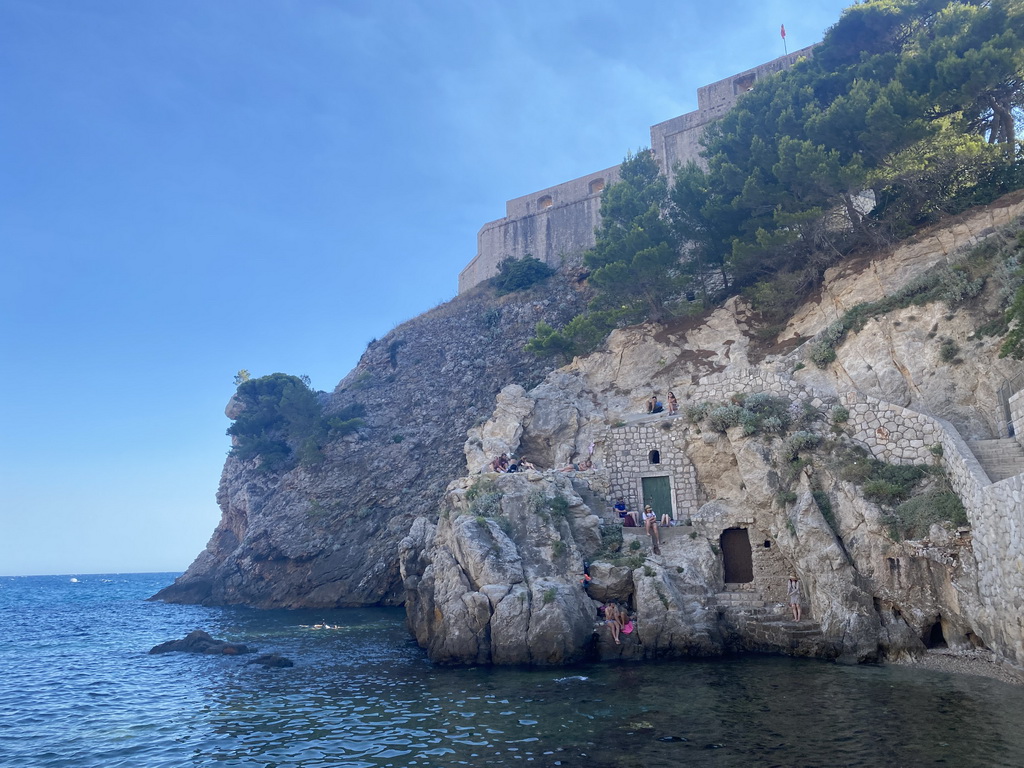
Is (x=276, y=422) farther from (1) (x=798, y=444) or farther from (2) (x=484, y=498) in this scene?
(1) (x=798, y=444)

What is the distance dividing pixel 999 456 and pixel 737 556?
20.9 ft

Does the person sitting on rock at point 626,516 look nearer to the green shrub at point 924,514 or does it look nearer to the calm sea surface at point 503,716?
the calm sea surface at point 503,716

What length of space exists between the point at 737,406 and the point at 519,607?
8398 mm

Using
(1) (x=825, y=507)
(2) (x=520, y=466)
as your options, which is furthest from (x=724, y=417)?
(2) (x=520, y=466)

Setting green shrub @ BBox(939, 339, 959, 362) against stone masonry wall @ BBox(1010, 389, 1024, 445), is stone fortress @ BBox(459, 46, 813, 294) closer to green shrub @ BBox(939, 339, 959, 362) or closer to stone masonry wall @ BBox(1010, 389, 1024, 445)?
green shrub @ BBox(939, 339, 959, 362)

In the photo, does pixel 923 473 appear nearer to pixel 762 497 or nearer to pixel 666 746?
pixel 762 497

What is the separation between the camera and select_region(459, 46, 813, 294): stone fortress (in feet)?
124

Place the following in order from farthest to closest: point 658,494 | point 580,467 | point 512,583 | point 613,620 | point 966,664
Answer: point 580,467, point 658,494, point 512,583, point 613,620, point 966,664

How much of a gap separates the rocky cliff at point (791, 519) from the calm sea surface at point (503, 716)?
1049 mm

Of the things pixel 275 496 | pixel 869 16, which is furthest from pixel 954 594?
pixel 275 496

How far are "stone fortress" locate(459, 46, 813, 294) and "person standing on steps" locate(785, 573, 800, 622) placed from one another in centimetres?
2713

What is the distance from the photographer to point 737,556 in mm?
17672

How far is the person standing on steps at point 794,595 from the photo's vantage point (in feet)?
51.9

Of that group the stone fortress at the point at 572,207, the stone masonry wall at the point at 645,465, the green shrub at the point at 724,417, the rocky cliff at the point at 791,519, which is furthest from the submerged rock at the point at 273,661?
the stone fortress at the point at 572,207
